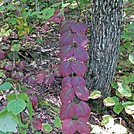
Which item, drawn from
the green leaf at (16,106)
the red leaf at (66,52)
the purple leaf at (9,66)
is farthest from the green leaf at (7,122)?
the purple leaf at (9,66)

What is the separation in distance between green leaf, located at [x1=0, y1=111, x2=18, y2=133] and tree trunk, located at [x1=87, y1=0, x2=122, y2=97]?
120cm

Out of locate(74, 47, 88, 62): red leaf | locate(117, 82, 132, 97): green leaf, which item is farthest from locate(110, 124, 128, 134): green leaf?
locate(74, 47, 88, 62): red leaf

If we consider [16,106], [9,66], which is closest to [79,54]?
[16,106]

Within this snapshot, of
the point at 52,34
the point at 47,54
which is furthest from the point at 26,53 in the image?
the point at 52,34

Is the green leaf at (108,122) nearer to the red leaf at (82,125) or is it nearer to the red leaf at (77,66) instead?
the red leaf at (82,125)

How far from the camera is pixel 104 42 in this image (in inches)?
66.2

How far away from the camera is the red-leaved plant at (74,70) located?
109cm

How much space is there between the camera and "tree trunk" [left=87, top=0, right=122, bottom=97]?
62.2 inches

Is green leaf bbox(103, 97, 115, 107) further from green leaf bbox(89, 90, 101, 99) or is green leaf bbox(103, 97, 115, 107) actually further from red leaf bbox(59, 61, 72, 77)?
red leaf bbox(59, 61, 72, 77)

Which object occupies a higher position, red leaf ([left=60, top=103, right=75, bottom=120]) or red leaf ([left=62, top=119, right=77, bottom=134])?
red leaf ([left=60, top=103, right=75, bottom=120])

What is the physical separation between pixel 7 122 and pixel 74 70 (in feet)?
2.06

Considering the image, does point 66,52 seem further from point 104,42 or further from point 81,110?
point 104,42

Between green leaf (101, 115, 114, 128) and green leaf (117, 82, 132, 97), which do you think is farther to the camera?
green leaf (117, 82, 132, 97)

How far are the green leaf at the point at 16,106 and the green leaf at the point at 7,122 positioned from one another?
2cm
